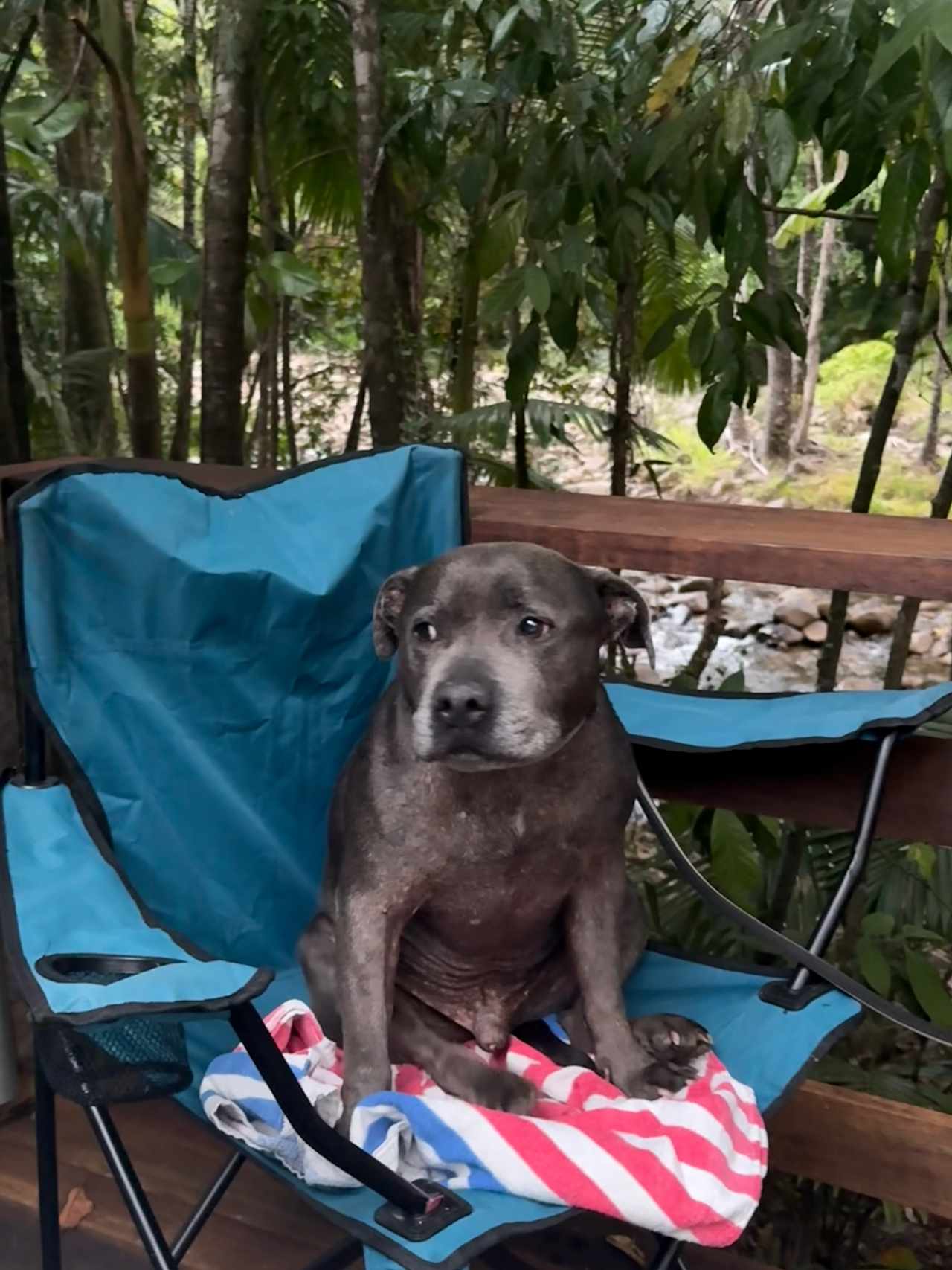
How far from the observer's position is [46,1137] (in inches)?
53.1

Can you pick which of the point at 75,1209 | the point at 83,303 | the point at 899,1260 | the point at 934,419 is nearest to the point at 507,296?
the point at 75,1209

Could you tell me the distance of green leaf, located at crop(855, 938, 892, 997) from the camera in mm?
1827

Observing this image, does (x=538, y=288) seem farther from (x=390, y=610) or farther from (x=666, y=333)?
(x=390, y=610)

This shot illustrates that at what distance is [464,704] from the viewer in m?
1.20

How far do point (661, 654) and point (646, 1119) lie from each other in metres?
3.57

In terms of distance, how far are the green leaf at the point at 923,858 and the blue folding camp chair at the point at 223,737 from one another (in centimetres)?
74

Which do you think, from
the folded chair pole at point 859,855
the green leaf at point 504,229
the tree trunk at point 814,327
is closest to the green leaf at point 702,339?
the green leaf at point 504,229

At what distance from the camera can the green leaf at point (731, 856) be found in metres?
1.96

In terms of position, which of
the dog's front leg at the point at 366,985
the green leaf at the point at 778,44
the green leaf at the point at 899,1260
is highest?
the green leaf at the point at 778,44

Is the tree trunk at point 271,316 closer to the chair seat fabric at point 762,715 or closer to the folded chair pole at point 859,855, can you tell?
the chair seat fabric at point 762,715

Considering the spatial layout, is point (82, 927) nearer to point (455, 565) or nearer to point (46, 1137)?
point (46, 1137)

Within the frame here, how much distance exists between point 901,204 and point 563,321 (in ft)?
1.98

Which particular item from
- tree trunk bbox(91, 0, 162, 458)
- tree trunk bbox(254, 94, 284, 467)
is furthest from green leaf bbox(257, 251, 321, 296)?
tree trunk bbox(254, 94, 284, 467)

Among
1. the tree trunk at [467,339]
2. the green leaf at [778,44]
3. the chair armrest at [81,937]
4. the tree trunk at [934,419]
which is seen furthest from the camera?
the tree trunk at [934,419]
